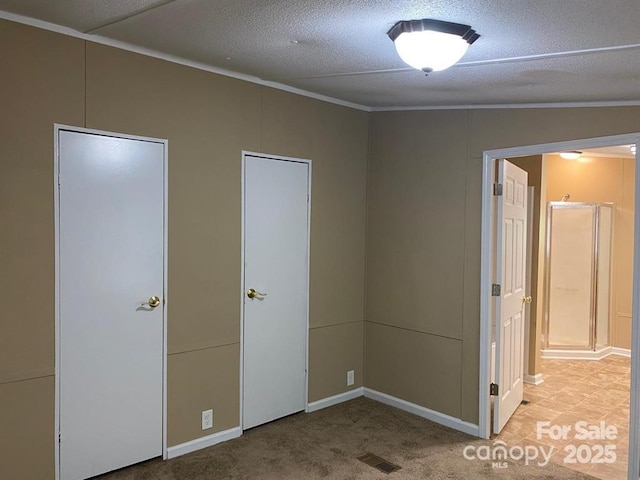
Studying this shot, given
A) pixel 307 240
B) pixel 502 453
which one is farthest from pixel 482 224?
pixel 502 453

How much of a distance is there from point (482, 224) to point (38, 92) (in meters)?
2.99

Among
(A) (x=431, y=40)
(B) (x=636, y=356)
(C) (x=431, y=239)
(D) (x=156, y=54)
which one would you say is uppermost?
(D) (x=156, y=54)

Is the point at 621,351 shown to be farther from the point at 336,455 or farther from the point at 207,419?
the point at 207,419

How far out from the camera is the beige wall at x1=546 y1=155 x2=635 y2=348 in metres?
6.34

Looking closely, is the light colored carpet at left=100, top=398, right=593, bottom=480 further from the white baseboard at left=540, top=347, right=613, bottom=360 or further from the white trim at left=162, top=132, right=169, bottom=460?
the white baseboard at left=540, top=347, right=613, bottom=360

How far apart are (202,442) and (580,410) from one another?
10.5 feet

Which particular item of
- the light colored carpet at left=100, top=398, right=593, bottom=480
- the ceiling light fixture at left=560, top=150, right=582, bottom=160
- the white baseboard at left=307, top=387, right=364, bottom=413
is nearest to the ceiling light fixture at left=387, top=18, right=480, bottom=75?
the light colored carpet at left=100, top=398, right=593, bottom=480

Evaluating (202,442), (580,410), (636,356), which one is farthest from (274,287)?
(580,410)

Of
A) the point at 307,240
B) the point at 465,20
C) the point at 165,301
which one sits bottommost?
the point at 165,301

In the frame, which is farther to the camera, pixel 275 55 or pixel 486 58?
pixel 275 55

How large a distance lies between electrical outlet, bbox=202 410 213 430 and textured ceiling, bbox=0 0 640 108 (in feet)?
7.65

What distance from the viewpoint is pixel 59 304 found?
9.28ft

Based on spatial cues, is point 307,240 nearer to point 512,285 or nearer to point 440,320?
point 440,320

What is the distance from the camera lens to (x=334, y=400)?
4.36 metres
